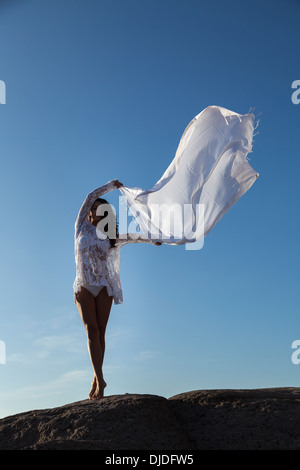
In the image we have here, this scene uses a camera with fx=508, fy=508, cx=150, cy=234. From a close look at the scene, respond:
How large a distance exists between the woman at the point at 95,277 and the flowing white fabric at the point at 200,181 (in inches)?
26.6

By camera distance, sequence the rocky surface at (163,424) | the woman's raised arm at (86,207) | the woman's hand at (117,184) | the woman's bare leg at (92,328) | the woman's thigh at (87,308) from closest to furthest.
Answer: the rocky surface at (163,424) → the woman's bare leg at (92,328) → the woman's thigh at (87,308) → the woman's raised arm at (86,207) → the woman's hand at (117,184)

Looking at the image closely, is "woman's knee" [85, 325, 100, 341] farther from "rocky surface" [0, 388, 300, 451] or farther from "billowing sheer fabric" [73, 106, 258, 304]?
"rocky surface" [0, 388, 300, 451]

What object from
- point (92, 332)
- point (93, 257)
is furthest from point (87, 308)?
point (93, 257)

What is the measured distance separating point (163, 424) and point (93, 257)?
2532mm

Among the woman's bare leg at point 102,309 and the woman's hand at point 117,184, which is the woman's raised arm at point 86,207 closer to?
the woman's hand at point 117,184

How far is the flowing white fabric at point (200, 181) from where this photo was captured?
7531 millimetres

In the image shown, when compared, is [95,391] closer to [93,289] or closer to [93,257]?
[93,289]

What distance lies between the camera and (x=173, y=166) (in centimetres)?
800

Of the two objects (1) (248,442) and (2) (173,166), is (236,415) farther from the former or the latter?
(2) (173,166)

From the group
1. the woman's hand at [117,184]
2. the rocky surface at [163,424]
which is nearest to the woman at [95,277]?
the woman's hand at [117,184]

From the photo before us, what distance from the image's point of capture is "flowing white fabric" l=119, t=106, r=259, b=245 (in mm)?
7531
